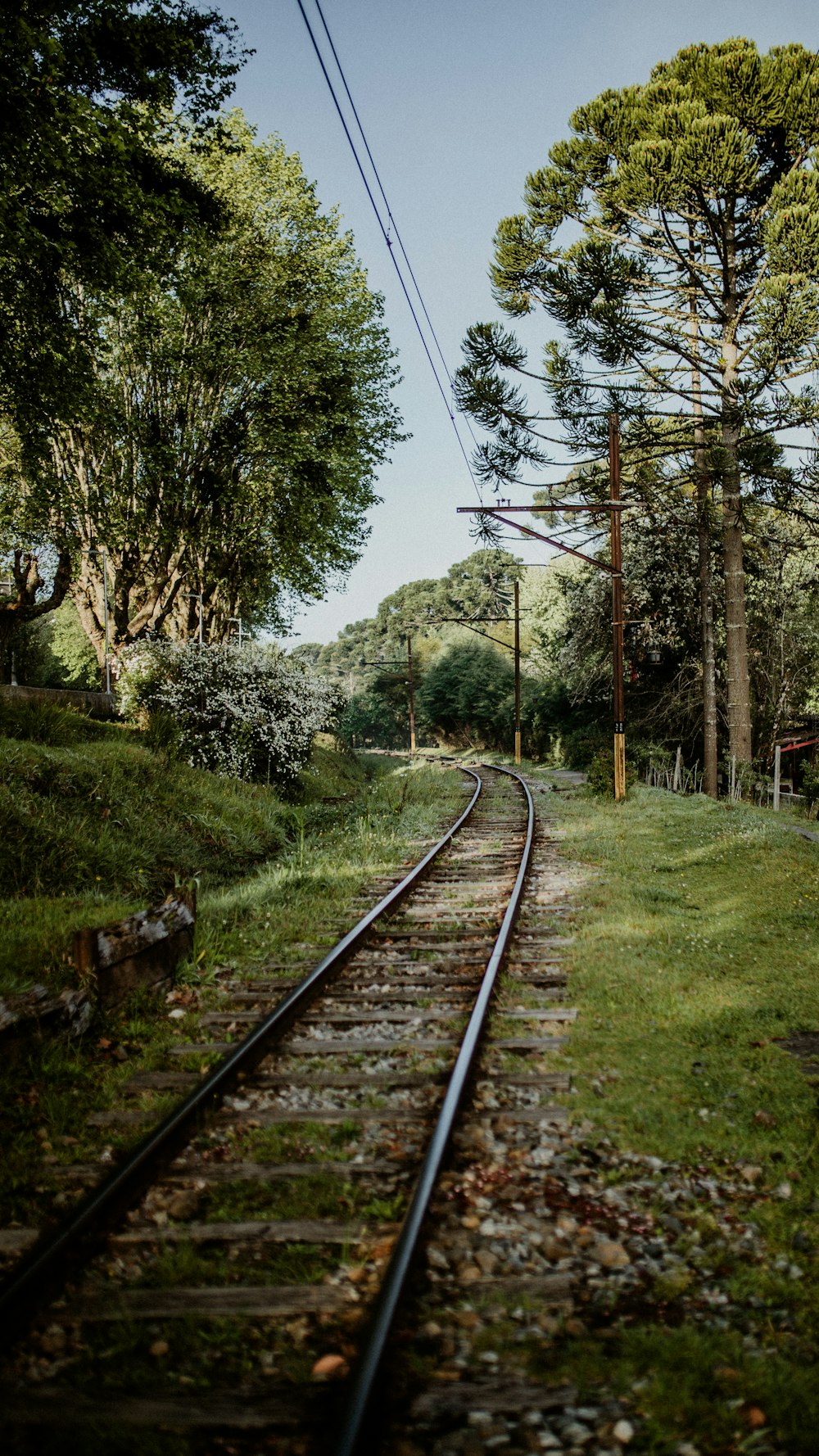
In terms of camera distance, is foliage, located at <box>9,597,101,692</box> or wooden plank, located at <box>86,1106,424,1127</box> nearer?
wooden plank, located at <box>86,1106,424,1127</box>

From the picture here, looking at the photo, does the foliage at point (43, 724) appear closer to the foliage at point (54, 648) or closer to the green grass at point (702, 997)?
the green grass at point (702, 997)

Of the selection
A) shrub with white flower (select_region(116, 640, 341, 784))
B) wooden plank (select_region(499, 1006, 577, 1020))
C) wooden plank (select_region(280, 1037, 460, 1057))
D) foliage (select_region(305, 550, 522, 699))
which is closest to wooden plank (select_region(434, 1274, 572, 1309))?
wooden plank (select_region(280, 1037, 460, 1057))

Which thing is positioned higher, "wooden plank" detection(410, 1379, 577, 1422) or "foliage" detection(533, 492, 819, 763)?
"foliage" detection(533, 492, 819, 763)

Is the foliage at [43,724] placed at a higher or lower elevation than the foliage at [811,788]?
higher

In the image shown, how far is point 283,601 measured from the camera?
32625 millimetres

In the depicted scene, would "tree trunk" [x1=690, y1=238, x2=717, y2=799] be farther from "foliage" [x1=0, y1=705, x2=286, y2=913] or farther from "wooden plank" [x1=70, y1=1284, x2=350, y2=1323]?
"wooden plank" [x1=70, y1=1284, x2=350, y2=1323]

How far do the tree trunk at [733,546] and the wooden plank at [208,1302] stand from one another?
19.0 m

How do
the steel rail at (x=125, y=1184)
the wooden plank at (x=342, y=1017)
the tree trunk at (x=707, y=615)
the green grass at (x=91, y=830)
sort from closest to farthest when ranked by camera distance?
the steel rail at (x=125, y=1184) → the wooden plank at (x=342, y=1017) → the green grass at (x=91, y=830) → the tree trunk at (x=707, y=615)

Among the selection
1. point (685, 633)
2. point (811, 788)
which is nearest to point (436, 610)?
point (685, 633)

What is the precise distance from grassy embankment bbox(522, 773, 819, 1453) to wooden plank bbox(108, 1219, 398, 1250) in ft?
2.87

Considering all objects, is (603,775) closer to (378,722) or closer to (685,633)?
(685,633)

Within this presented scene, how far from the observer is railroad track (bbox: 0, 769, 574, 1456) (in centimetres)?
237

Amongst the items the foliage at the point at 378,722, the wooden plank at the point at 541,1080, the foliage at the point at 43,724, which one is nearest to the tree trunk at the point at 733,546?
the foliage at the point at 43,724

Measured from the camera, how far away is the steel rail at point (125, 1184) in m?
2.72
